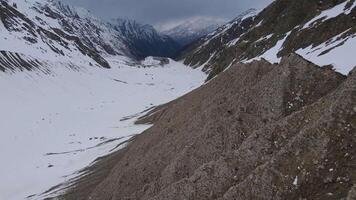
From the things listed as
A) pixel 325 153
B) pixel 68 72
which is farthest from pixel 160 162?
pixel 68 72

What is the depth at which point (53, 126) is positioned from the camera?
7012 cm

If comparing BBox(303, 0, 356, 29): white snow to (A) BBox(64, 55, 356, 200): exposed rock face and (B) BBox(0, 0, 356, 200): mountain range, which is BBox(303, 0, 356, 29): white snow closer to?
(B) BBox(0, 0, 356, 200): mountain range

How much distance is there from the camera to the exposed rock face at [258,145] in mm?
13484

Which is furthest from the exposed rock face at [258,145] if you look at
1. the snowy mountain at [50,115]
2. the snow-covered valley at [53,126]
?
the snowy mountain at [50,115]

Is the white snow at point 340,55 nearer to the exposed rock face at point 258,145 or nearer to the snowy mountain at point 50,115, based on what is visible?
the exposed rock face at point 258,145

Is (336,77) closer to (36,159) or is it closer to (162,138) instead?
(162,138)

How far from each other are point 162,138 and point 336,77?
46.1ft

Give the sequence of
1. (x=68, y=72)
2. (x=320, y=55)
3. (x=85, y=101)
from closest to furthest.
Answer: (x=320, y=55), (x=85, y=101), (x=68, y=72)

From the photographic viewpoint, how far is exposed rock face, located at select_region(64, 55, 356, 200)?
13484mm

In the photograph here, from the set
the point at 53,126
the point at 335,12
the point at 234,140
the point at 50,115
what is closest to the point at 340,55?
the point at 234,140

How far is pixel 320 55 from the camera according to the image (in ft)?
117

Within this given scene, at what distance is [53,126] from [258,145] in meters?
58.1

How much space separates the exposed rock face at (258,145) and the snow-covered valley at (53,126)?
12.8m

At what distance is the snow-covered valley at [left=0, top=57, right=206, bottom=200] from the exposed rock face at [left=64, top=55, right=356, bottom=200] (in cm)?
1276
